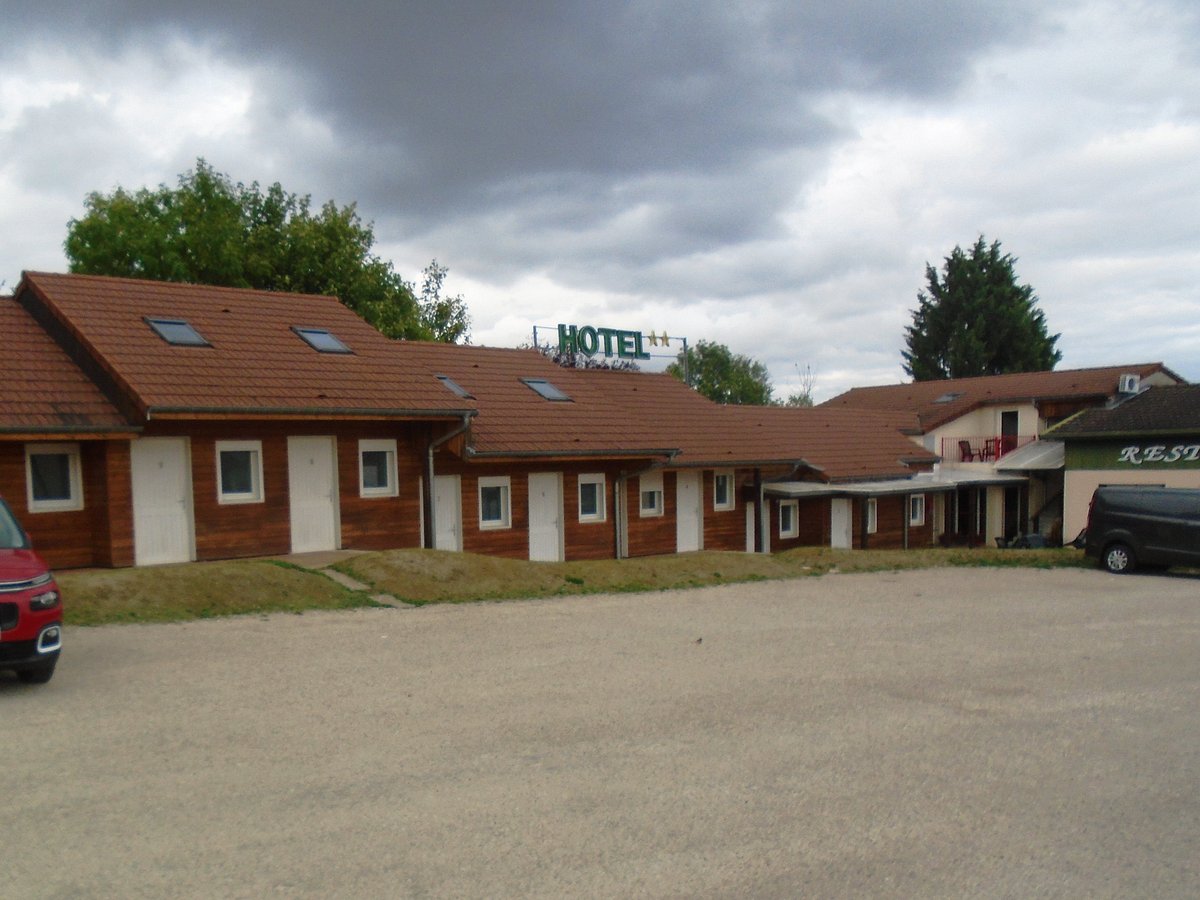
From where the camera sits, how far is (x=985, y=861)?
556 centimetres

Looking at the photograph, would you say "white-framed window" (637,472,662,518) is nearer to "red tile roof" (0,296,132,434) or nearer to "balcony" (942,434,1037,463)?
"red tile roof" (0,296,132,434)

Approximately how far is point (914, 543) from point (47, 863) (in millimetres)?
34898

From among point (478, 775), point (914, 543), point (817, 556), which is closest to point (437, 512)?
point (817, 556)

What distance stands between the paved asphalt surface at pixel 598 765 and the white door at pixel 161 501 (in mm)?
4949

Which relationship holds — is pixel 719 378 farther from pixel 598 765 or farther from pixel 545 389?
pixel 598 765

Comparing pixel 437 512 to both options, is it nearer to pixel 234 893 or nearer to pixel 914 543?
pixel 234 893

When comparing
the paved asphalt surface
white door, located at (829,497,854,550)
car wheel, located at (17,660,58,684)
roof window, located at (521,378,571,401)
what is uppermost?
roof window, located at (521,378,571,401)

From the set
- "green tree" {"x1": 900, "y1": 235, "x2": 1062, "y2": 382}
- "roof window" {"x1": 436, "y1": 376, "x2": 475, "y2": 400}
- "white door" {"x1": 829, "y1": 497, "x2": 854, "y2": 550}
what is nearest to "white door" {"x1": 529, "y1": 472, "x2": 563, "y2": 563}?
"roof window" {"x1": 436, "y1": 376, "x2": 475, "y2": 400}

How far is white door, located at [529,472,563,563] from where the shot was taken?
24031 mm

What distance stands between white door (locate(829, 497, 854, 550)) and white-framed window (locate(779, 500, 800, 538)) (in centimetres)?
118

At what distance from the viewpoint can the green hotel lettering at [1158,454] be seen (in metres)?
32.7

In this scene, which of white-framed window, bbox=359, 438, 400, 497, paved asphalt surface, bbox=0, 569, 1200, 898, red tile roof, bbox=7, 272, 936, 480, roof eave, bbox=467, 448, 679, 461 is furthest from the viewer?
roof eave, bbox=467, 448, 679, 461

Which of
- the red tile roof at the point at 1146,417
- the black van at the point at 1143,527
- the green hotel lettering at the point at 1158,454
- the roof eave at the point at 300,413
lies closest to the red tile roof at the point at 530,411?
the roof eave at the point at 300,413

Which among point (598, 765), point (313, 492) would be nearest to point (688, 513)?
point (313, 492)
